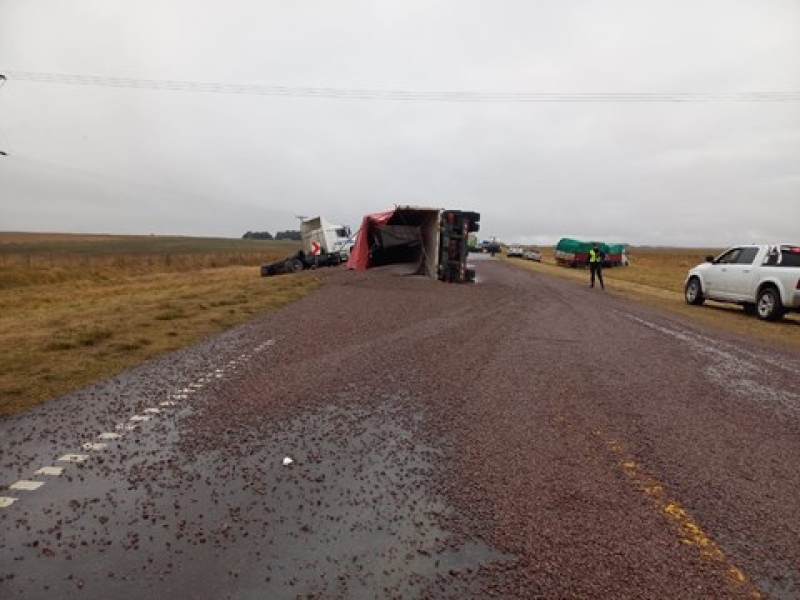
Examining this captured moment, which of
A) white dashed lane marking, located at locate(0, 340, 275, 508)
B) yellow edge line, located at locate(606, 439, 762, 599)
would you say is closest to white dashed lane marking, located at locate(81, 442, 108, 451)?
white dashed lane marking, located at locate(0, 340, 275, 508)

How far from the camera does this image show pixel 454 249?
23094 millimetres

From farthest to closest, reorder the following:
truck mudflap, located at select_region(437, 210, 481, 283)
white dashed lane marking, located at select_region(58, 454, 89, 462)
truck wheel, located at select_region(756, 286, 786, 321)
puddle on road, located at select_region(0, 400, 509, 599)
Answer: truck mudflap, located at select_region(437, 210, 481, 283) → truck wheel, located at select_region(756, 286, 786, 321) → white dashed lane marking, located at select_region(58, 454, 89, 462) → puddle on road, located at select_region(0, 400, 509, 599)

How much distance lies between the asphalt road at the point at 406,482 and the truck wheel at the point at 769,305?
8.26 meters

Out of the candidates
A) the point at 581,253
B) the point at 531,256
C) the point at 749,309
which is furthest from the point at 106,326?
the point at 531,256

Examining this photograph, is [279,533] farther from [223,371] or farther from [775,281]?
[775,281]

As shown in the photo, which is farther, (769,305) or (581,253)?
(581,253)

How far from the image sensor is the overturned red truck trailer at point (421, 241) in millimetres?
22609

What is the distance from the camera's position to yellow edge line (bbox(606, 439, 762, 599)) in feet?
10.1

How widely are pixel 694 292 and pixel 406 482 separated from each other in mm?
18426

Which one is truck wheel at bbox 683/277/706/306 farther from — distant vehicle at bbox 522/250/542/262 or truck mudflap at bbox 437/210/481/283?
distant vehicle at bbox 522/250/542/262

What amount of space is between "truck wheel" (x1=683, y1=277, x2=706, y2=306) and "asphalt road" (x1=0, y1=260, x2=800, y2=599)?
11.6 metres

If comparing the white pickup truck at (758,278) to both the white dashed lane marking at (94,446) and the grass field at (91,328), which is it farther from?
the white dashed lane marking at (94,446)

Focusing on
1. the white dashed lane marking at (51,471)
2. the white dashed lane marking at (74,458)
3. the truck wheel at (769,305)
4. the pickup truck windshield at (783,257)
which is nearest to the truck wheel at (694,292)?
the truck wheel at (769,305)

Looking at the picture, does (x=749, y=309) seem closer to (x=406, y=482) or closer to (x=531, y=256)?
(x=406, y=482)
